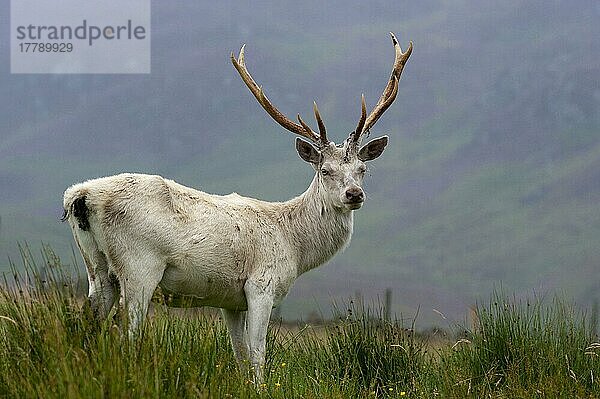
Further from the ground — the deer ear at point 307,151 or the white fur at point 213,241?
the deer ear at point 307,151

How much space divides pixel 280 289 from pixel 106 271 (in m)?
1.53

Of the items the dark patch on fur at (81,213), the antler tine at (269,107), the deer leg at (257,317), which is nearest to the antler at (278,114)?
the antler tine at (269,107)

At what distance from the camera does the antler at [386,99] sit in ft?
25.6

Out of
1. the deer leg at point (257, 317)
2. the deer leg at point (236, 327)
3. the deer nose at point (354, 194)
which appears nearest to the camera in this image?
the deer leg at point (257, 317)

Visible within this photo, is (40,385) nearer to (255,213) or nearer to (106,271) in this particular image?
(106,271)

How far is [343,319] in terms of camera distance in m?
8.45

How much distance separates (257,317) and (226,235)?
731mm

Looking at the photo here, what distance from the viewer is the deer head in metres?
7.52

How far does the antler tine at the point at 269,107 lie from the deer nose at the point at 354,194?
714mm

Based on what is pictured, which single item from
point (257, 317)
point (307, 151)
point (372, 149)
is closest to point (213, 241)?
point (257, 317)

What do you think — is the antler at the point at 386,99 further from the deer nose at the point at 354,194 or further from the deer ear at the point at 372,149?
the deer nose at the point at 354,194

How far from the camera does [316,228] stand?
7.87 meters

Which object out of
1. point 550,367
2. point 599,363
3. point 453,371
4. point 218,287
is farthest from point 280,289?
point 599,363

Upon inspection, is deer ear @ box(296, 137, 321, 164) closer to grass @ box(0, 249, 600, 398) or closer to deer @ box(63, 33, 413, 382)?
deer @ box(63, 33, 413, 382)
